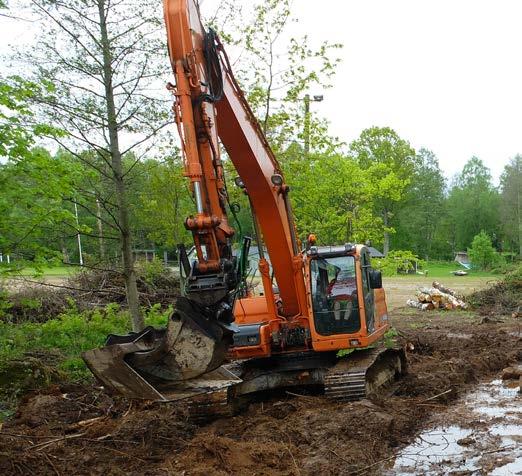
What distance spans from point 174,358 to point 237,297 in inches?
132

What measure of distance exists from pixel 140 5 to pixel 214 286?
6.80m

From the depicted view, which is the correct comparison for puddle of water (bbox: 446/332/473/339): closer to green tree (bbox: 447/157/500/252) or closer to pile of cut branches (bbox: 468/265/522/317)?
pile of cut branches (bbox: 468/265/522/317)

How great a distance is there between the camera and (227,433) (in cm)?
768

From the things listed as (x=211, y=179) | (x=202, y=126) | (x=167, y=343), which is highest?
(x=202, y=126)

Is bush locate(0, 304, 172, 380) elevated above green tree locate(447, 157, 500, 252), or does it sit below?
below

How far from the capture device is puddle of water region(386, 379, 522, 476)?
19.9ft

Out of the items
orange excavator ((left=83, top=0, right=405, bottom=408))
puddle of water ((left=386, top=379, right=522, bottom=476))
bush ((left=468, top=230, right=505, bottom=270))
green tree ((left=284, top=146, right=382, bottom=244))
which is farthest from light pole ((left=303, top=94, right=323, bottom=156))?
A: bush ((left=468, top=230, right=505, bottom=270))

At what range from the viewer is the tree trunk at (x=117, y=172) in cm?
1042

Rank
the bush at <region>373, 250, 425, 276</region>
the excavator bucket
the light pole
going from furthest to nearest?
1. the bush at <region>373, 250, 425, 276</region>
2. the light pole
3. the excavator bucket

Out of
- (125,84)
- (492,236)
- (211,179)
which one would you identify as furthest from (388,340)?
(492,236)

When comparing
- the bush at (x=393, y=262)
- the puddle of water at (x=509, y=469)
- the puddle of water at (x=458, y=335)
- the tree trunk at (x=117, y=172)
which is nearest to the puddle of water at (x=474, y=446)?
the puddle of water at (x=509, y=469)

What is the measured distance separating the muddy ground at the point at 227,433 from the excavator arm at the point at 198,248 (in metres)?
1.08

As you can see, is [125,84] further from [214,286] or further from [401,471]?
[401,471]

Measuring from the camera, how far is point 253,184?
8.23m
